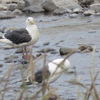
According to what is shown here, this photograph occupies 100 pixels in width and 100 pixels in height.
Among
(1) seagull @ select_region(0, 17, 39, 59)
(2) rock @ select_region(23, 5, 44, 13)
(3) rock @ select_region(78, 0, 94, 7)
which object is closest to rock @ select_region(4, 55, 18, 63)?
(1) seagull @ select_region(0, 17, 39, 59)

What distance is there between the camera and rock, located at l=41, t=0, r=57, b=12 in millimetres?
18031

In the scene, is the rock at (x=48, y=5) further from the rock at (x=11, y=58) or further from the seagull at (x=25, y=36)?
the rock at (x=11, y=58)

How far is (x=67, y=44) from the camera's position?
1080 cm

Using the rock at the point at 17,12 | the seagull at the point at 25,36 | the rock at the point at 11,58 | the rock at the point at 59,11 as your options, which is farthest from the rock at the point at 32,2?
the rock at the point at 11,58

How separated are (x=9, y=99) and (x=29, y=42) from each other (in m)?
3.59

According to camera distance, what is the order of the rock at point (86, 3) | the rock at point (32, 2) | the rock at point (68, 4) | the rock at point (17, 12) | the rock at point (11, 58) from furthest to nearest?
the rock at point (86, 3), the rock at point (32, 2), the rock at point (68, 4), the rock at point (17, 12), the rock at point (11, 58)

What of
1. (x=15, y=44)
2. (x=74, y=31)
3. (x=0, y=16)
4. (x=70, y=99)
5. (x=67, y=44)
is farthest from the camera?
(x=0, y=16)

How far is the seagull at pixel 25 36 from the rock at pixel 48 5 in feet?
27.3

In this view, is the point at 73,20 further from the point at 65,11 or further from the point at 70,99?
the point at 70,99

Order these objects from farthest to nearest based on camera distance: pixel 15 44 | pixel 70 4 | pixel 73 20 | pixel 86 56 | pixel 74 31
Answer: pixel 70 4 < pixel 73 20 < pixel 74 31 < pixel 15 44 < pixel 86 56

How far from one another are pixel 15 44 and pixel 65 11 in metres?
7.80

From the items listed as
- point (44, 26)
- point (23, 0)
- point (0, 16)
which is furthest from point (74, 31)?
point (23, 0)

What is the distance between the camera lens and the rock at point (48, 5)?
18.0 metres

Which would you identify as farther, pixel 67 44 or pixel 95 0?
pixel 95 0
